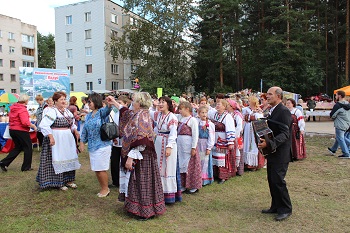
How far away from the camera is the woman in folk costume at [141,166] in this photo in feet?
13.3

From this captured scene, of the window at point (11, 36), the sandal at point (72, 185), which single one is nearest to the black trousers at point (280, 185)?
the sandal at point (72, 185)

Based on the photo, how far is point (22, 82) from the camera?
537 inches

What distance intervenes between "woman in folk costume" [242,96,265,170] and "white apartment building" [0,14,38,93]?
48.6 metres

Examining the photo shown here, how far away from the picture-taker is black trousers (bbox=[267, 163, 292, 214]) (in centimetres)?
413

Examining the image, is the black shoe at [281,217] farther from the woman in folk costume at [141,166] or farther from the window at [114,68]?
the window at [114,68]

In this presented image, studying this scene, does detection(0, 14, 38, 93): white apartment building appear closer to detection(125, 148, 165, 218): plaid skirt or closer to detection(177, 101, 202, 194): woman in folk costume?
detection(177, 101, 202, 194): woman in folk costume

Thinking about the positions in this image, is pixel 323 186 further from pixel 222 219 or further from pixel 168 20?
pixel 168 20

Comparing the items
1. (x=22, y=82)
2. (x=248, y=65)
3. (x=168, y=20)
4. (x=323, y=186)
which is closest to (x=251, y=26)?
(x=248, y=65)

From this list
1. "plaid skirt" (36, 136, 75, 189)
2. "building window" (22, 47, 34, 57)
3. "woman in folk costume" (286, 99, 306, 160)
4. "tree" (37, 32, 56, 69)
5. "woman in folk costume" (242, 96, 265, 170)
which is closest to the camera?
"plaid skirt" (36, 136, 75, 189)

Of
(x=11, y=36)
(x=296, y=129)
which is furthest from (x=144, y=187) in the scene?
(x=11, y=36)

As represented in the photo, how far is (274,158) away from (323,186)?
2.43 meters

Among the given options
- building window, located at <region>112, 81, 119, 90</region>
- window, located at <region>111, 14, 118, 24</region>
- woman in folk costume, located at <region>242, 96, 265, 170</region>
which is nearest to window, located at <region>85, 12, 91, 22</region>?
window, located at <region>111, 14, 118, 24</region>

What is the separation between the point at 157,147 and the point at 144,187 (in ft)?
3.02

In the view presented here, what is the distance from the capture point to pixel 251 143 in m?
7.23
